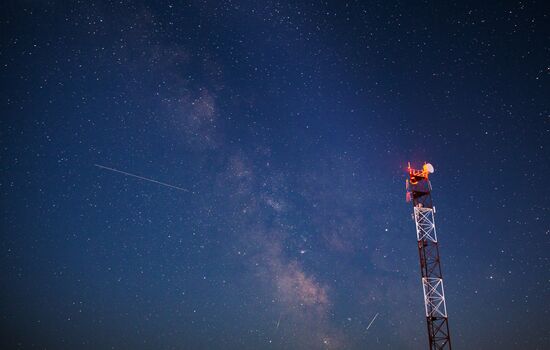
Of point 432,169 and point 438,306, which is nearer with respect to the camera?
point 438,306

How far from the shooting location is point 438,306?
84.3 feet

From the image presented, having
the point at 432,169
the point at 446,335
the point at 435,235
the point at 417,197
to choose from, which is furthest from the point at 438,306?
the point at 432,169

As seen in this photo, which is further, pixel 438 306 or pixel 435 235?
pixel 435 235

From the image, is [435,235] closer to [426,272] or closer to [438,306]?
[426,272]

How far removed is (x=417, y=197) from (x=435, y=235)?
275 cm

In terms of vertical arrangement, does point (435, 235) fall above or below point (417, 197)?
below

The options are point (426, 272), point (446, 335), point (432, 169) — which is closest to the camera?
point (446, 335)

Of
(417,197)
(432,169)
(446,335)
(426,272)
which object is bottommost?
(446,335)

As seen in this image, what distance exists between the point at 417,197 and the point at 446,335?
8744mm

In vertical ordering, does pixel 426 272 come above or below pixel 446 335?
above

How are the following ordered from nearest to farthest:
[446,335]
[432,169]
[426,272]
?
1. [446,335]
2. [426,272]
3. [432,169]

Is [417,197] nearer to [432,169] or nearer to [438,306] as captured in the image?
[432,169]

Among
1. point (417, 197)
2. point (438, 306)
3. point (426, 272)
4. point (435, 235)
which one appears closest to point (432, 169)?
point (417, 197)

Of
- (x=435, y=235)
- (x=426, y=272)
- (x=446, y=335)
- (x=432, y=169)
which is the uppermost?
(x=432, y=169)
